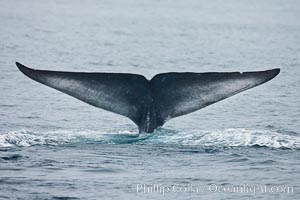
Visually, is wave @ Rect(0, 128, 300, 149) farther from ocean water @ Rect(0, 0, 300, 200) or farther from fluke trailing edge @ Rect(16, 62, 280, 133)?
fluke trailing edge @ Rect(16, 62, 280, 133)

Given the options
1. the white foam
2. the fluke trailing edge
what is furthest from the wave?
the fluke trailing edge

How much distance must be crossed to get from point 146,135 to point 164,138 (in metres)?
0.23

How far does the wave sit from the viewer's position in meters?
11.5

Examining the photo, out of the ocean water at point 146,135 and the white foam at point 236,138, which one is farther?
the white foam at point 236,138

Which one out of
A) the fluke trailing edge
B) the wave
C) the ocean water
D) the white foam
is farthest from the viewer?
the white foam

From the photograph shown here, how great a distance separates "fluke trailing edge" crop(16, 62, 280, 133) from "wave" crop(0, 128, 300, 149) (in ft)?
1.15

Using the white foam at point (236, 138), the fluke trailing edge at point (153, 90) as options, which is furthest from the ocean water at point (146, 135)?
the fluke trailing edge at point (153, 90)

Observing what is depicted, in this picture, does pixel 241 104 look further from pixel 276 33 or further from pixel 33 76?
pixel 276 33

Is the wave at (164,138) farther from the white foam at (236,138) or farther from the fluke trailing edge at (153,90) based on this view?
the fluke trailing edge at (153,90)

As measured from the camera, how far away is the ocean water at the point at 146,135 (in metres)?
9.58

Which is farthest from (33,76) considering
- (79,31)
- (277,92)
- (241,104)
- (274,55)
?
(79,31)

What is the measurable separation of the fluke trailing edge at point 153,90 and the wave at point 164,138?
0.35 m

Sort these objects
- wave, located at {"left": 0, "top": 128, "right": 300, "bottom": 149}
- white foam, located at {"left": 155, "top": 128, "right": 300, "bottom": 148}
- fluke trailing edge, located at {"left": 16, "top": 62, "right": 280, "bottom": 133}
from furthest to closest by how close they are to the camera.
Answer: white foam, located at {"left": 155, "top": 128, "right": 300, "bottom": 148} → wave, located at {"left": 0, "top": 128, "right": 300, "bottom": 149} → fluke trailing edge, located at {"left": 16, "top": 62, "right": 280, "bottom": 133}

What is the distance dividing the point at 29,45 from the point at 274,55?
22.7ft
